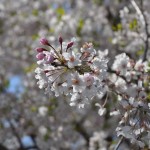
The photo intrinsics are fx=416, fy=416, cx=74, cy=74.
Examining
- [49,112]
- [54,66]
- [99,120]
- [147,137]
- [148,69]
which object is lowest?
[99,120]

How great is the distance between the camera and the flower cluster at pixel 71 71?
3.65 metres

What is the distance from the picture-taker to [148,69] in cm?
495

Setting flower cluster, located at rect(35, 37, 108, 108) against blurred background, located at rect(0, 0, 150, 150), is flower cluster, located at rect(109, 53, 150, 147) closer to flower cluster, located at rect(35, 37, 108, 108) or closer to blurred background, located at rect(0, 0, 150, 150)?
flower cluster, located at rect(35, 37, 108, 108)

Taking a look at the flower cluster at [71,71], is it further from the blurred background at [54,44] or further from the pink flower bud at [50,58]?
the blurred background at [54,44]

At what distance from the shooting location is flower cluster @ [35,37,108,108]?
12.0 ft

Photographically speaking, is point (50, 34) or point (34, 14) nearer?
point (50, 34)

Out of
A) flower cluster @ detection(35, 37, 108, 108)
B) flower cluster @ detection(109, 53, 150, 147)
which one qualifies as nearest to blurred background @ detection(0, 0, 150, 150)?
flower cluster @ detection(109, 53, 150, 147)

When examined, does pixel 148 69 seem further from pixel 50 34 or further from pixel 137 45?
pixel 50 34

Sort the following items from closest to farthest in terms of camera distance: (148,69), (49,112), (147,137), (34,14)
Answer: (147,137)
(148,69)
(49,112)
(34,14)

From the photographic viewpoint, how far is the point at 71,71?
372 cm

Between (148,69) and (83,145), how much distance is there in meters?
6.23

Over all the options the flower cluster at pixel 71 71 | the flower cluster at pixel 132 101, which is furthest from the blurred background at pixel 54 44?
the flower cluster at pixel 71 71

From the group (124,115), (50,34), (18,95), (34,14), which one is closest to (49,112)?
(18,95)

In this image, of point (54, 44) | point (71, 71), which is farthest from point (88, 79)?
point (54, 44)
